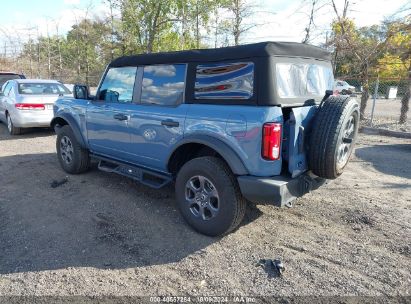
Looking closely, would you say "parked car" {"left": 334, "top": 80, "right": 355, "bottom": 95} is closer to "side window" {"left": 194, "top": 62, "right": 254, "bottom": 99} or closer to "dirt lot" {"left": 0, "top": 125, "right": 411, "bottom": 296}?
"dirt lot" {"left": 0, "top": 125, "right": 411, "bottom": 296}

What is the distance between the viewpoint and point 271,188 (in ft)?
9.54

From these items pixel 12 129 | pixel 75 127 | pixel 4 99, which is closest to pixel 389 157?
pixel 75 127

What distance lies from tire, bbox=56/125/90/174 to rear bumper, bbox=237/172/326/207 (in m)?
3.26

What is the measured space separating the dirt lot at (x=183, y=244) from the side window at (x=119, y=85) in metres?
1.39

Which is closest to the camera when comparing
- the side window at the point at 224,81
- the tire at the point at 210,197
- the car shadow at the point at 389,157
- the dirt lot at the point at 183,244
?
the dirt lot at the point at 183,244

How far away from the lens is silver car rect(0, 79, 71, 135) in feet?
27.2

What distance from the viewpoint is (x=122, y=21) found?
52.9 feet

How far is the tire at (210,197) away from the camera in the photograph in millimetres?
3189

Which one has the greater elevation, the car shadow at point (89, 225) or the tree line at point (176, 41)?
the tree line at point (176, 41)

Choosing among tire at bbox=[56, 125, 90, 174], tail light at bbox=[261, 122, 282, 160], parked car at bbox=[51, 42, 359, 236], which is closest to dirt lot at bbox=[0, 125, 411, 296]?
tire at bbox=[56, 125, 90, 174]

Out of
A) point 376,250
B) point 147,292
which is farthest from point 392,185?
point 147,292

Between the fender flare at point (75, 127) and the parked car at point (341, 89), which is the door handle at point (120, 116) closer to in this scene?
the fender flare at point (75, 127)

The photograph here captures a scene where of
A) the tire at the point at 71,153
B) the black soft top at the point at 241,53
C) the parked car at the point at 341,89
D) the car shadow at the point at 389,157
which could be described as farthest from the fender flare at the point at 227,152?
the car shadow at the point at 389,157

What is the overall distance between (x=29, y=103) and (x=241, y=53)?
7194mm
